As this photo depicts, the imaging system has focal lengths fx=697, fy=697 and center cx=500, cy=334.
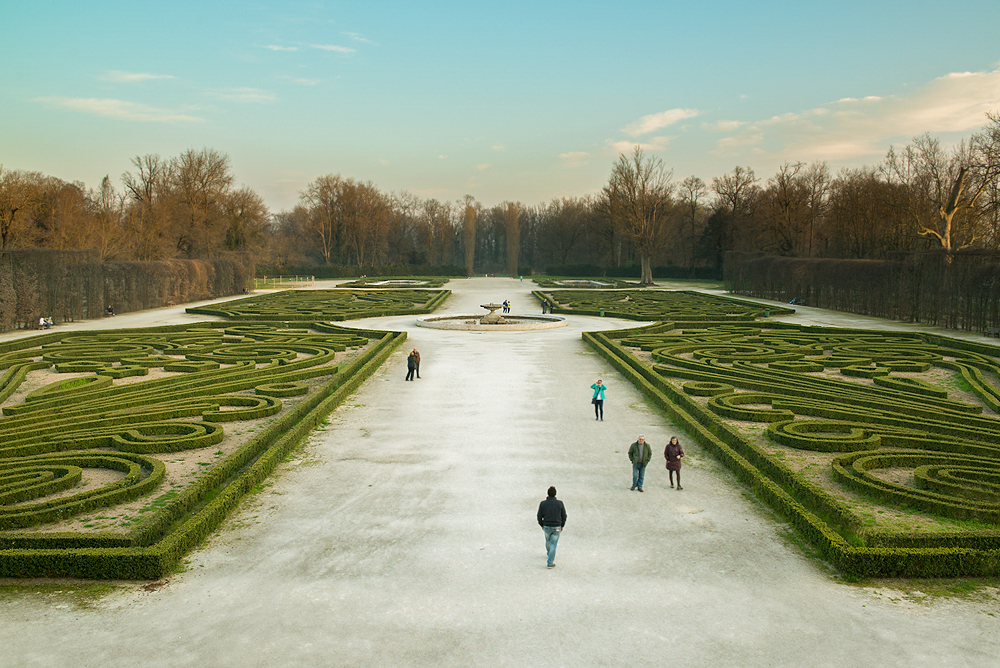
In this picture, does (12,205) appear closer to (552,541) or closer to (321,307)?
(321,307)

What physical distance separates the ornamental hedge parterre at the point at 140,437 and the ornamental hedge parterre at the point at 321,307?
38.2ft

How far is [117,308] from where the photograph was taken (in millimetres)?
40500

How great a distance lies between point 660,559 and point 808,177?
72808 millimetres

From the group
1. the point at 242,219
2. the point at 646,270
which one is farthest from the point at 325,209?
the point at 646,270

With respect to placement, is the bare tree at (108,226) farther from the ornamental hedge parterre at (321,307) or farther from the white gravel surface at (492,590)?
the white gravel surface at (492,590)

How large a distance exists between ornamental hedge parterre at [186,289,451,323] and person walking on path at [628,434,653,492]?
25.0 metres

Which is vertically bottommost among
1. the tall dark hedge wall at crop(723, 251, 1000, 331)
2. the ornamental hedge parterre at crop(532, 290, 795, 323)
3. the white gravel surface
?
the white gravel surface

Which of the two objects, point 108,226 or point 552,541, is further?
point 108,226

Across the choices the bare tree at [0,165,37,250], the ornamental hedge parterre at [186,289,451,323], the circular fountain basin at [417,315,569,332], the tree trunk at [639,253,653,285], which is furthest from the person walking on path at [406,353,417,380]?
the tree trunk at [639,253,653,285]

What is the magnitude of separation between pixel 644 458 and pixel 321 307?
109 feet

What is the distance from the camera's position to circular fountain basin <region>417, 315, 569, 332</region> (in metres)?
31.4

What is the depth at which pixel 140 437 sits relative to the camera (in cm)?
1239

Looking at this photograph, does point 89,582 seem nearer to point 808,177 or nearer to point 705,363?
point 705,363

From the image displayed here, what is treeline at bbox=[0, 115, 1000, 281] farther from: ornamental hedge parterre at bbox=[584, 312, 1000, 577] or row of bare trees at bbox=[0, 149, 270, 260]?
ornamental hedge parterre at bbox=[584, 312, 1000, 577]
